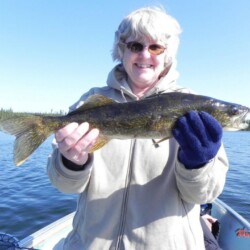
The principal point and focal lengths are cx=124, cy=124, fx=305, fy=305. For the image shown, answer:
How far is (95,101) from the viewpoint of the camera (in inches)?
132

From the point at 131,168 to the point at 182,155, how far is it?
22.2 inches

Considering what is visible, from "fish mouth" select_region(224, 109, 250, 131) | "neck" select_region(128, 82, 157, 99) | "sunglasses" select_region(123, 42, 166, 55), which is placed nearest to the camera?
"sunglasses" select_region(123, 42, 166, 55)

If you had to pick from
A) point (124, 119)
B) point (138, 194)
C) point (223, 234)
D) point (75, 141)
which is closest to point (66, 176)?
point (75, 141)

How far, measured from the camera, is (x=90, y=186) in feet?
10.6

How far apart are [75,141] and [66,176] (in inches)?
16.8

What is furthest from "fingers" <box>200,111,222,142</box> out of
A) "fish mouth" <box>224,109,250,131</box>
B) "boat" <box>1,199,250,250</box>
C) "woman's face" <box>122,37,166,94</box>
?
"boat" <box>1,199,250,250</box>

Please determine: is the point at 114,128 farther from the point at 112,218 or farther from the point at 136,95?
the point at 112,218

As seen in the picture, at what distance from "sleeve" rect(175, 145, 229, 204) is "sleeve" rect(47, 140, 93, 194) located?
36.6 inches

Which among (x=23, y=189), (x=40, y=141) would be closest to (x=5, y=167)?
(x=23, y=189)

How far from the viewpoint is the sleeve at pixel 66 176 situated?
3053mm

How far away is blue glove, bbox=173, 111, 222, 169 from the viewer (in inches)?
111

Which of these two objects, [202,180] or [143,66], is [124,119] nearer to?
[143,66]

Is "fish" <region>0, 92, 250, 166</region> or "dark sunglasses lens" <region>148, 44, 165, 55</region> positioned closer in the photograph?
"fish" <region>0, 92, 250, 166</region>

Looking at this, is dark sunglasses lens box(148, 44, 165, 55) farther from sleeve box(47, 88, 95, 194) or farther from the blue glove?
sleeve box(47, 88, 95, 194)
